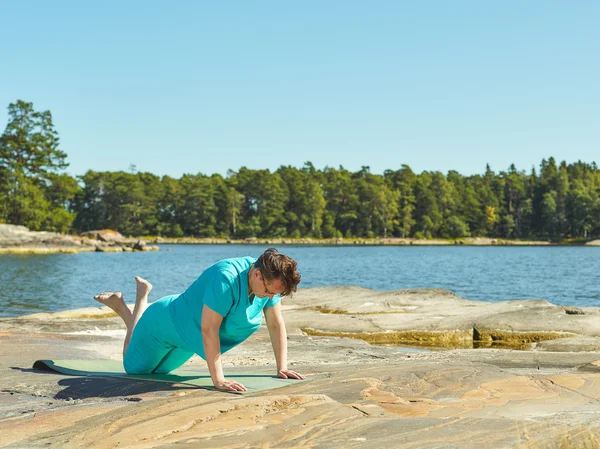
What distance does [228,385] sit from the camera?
5.67 metres

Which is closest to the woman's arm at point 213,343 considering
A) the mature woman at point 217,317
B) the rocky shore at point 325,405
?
the mature woman at point 217,317

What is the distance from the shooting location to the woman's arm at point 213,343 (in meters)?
5.52

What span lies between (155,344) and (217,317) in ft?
3.95

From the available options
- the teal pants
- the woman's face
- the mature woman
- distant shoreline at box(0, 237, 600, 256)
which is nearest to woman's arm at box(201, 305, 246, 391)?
the mature woman

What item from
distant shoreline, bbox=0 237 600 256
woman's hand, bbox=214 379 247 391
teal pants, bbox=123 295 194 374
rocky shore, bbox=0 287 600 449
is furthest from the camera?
distant shoreline, bbox=0 237 600 256

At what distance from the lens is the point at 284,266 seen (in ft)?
16.8

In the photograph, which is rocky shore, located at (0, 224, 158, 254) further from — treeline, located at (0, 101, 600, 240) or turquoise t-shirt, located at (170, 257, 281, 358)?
turquoise t-shirt, located at (170, 257, 281, 358)

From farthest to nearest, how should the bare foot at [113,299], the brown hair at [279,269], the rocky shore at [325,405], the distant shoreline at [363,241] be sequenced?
the distant shoreline at [363,241] → the bare foot at [113,299] → the brown hair at [279,269] → the rocky shore at [325,405]

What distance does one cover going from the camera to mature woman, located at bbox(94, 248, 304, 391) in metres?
5.29

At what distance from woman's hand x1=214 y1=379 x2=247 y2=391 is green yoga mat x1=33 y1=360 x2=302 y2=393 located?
9cm

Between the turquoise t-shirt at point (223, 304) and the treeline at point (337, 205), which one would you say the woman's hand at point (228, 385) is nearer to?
the turquoise t-shirt at point (223, 304)

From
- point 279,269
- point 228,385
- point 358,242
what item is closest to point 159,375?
point 228,385

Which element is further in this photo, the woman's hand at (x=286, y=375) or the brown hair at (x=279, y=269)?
the woman's hand at (x=286, y=375)

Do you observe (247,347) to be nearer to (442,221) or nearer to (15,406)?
(15,406)
